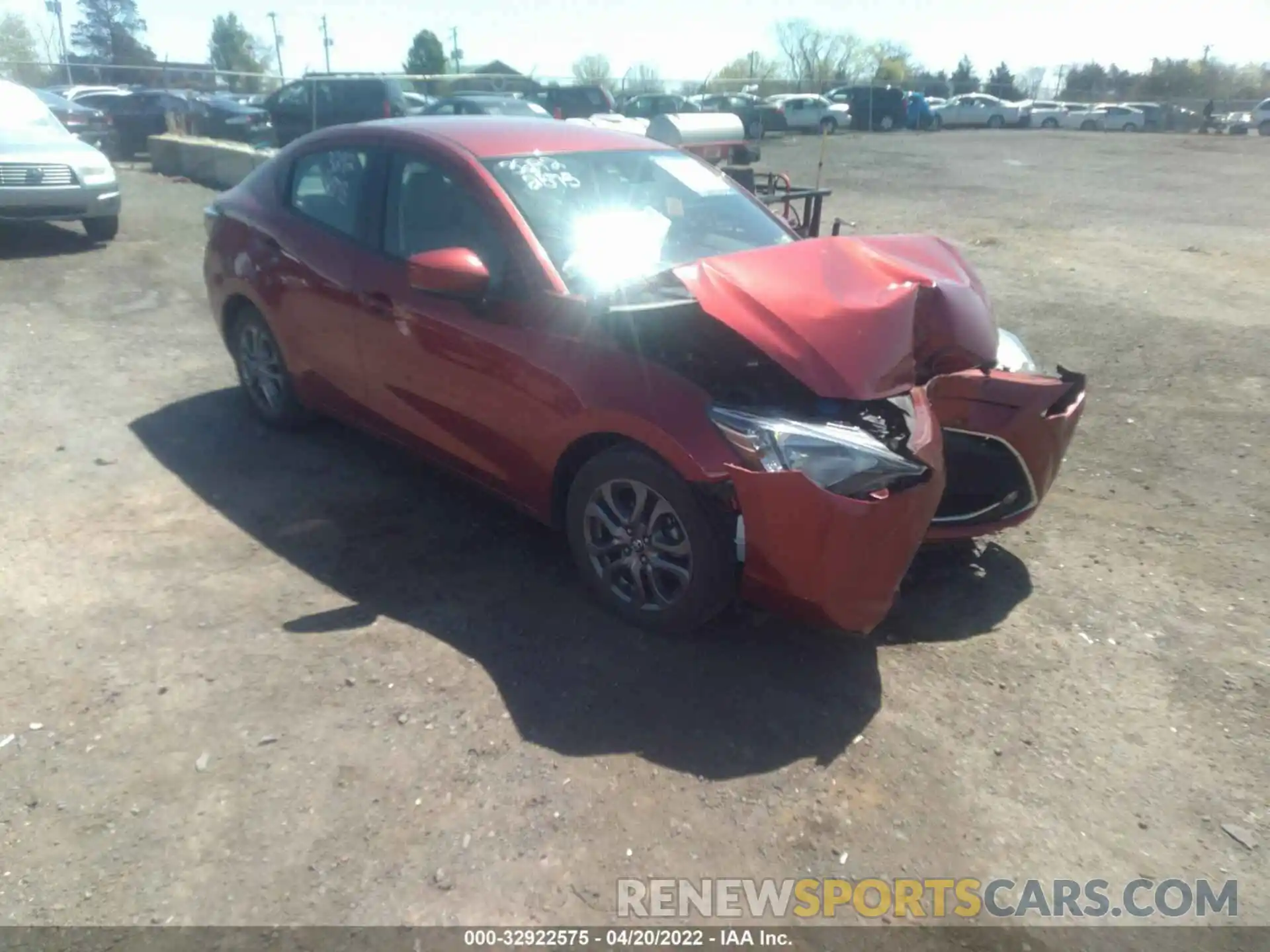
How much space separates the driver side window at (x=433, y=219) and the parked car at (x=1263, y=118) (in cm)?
4584

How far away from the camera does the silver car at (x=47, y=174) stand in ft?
32.9

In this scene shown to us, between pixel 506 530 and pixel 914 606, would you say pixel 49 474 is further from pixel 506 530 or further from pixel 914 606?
pixel 914 606

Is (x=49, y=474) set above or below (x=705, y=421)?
below

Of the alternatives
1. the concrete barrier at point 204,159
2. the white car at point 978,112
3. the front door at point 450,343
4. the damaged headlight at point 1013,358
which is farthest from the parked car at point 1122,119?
the front door at point 450,343

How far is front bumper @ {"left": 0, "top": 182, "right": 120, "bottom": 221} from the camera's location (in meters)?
10.0

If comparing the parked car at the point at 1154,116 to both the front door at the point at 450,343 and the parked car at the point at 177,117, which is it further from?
the front door at the point at 450,343

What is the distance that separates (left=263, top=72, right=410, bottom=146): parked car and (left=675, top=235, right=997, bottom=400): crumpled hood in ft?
60.5

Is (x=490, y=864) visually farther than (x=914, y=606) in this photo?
No

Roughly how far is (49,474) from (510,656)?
3055 mm

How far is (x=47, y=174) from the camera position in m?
10.2

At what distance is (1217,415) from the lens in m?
6.17

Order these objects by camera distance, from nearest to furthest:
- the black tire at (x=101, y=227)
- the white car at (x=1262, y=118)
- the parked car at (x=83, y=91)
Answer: the black tire at (x=101, y=227) < the parked car at (x=83, y=91) < the white car at (x=1262, y=118)

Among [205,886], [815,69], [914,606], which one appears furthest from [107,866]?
[815,69]

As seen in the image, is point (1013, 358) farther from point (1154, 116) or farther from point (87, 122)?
point (1154, 116)
